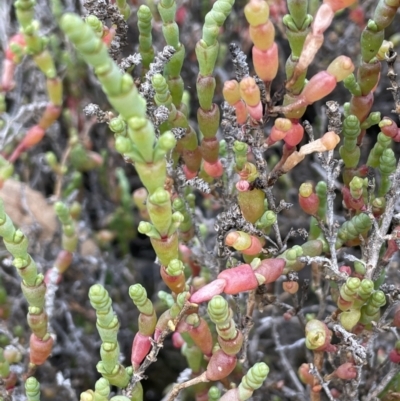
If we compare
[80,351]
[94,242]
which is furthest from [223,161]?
[94,242]

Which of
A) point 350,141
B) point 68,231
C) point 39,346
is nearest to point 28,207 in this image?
point 68,231

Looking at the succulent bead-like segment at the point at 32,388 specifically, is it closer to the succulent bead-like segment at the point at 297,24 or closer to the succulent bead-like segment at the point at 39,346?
the succulent bead-like segment at the point at 39,346

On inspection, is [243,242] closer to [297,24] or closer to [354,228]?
[354,228]

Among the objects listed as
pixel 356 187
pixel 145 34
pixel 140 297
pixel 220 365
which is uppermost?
pixel 145 34

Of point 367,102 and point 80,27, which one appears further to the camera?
point 367,102

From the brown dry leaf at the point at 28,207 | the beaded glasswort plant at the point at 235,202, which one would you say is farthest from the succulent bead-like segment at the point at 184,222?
the brown dry leaf at the point at 28,207

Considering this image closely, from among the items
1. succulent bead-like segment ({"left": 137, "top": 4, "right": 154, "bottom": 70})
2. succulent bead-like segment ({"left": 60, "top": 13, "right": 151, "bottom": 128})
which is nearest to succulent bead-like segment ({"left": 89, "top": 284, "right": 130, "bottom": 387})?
succulent bead-like segment ({"left": 60, "top": 13, "right": 151, "bottom": 128})

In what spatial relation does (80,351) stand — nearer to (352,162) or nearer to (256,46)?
(352,162)

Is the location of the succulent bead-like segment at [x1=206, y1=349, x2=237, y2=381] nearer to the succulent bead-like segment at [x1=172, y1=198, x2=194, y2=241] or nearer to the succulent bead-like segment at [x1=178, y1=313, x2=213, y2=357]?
the succulent bead-like segment at [x1=178, y1=313, x2=213, y2=357]
